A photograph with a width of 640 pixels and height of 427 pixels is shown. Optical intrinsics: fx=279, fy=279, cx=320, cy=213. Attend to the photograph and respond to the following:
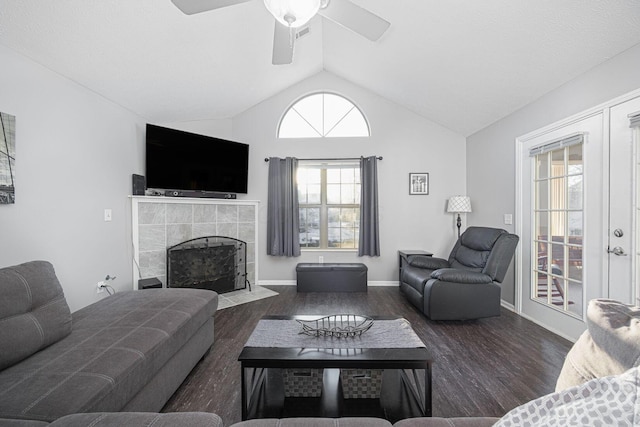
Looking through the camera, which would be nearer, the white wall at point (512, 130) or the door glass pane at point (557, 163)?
the white wall at point (512, 130)

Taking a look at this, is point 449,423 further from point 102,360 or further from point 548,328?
point 548,328

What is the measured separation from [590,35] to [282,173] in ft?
11.7

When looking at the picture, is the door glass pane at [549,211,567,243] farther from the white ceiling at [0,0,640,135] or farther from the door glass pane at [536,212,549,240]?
the white ceiling at [0,0,640,135]

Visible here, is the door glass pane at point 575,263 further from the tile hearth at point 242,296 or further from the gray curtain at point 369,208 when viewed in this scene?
the tile hearth at point 242,296

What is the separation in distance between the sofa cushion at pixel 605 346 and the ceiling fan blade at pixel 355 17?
181 centimetres

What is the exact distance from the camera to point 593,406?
0.57 metres

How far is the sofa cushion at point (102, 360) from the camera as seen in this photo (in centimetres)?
103

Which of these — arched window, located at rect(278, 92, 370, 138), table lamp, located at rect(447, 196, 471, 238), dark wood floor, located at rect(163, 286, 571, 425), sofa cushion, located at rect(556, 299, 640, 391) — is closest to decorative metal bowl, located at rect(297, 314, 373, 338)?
dark wood floor, located at rect(163, 286, 571, 425)

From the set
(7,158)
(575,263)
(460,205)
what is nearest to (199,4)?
(7,158)

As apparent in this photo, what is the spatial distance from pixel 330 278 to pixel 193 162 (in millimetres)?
2501

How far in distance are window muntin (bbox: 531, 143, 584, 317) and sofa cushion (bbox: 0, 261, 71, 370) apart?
388 cm

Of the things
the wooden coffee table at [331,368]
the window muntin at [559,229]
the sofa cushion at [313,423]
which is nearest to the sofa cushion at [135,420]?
the sofa cushion at [313,423]

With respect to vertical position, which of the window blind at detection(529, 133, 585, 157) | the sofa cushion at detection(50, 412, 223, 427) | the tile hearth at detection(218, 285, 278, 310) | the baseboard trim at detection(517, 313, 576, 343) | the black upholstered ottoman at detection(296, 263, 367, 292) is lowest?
the tile hearth at detection(218, 285, 278, 310)

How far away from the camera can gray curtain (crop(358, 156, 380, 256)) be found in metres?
4.38
